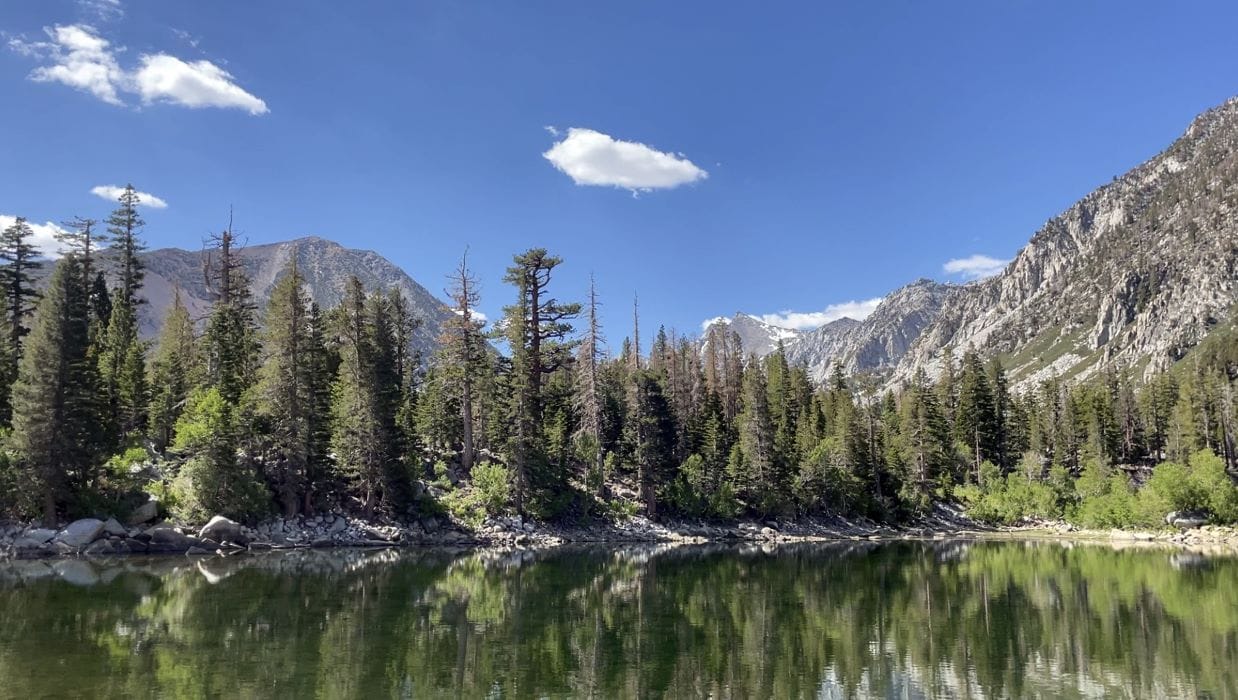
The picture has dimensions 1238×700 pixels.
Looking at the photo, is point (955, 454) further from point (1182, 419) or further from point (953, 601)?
point (953, 601)

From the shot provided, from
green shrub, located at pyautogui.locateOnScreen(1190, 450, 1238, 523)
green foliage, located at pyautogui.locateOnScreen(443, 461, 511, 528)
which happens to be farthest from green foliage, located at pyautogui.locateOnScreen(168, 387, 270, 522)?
green shrub, located at pyautogui.locateOnScreen(1190, 450, 1238, 523)

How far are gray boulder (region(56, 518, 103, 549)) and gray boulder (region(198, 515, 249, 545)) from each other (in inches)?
212

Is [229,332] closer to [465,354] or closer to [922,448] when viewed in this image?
[465,354]

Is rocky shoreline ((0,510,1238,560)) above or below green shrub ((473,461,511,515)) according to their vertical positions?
below

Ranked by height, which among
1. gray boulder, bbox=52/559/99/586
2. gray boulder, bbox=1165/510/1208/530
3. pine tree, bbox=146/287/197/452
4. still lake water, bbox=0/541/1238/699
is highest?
pine tree, bbox=146/287/197/452

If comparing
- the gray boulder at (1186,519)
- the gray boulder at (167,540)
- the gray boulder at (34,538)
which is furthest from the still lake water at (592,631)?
the gray boulder at (1186,519)

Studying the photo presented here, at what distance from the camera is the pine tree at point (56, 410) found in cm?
4319

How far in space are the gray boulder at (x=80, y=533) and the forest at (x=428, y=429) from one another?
2117 mm

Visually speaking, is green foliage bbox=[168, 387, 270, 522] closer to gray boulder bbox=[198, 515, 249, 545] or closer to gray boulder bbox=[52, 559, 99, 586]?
gray boulder bbox=[198, 515, 249, 545]

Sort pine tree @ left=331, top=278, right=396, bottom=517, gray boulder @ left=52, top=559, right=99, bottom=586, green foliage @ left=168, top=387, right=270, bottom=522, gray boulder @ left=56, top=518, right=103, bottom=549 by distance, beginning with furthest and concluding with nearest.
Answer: pine tree @ left=331, top=278, right=396, bottom=517, green foliage @ left=168, top=387, right=270, bottom=522, gray boulder @ left=56, top=518, right=103, bottom=549, gray boulder @ left=52, top=559, right=99, bottom=586

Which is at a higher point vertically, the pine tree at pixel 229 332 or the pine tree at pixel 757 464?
the pine tree at pixel 229 332

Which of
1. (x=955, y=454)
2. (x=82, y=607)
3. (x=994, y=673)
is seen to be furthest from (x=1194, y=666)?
(x=955, y=454)

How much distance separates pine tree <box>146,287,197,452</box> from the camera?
56094 mm

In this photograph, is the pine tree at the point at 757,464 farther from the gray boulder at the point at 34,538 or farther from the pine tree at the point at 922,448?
the gray boulder at the point at 34,538
